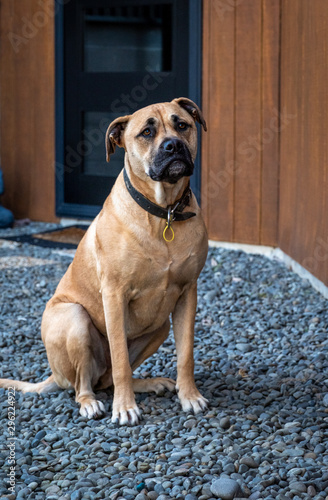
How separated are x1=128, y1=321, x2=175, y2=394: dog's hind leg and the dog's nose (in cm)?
87

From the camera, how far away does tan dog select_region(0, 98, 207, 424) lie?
2.85 m

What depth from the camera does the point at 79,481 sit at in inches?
92.6

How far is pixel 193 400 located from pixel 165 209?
0.88 meters

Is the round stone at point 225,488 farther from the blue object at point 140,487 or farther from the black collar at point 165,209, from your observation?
the black collar at point 165,209

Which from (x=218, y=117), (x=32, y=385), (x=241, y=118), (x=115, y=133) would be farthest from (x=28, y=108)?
(x=32, y=385)

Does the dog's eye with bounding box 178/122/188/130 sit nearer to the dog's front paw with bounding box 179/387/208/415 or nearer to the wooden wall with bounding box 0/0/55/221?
the dog's front paw with bounding box 179/387/208/415

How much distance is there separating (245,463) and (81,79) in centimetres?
570

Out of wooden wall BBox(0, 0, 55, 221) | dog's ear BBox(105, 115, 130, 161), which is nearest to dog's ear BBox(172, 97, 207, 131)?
dog's ear BBox(105, 115, 130, 161)

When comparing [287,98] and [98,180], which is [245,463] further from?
[98,180]

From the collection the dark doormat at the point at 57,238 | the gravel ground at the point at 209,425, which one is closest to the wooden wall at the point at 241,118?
the dark doormat at the point at 57,238

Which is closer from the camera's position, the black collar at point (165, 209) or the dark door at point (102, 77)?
the black collar at point (165, 209)

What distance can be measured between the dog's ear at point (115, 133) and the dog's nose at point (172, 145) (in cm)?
32

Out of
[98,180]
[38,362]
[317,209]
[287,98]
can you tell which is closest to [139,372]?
[38,362]

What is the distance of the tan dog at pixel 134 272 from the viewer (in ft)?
9.34
